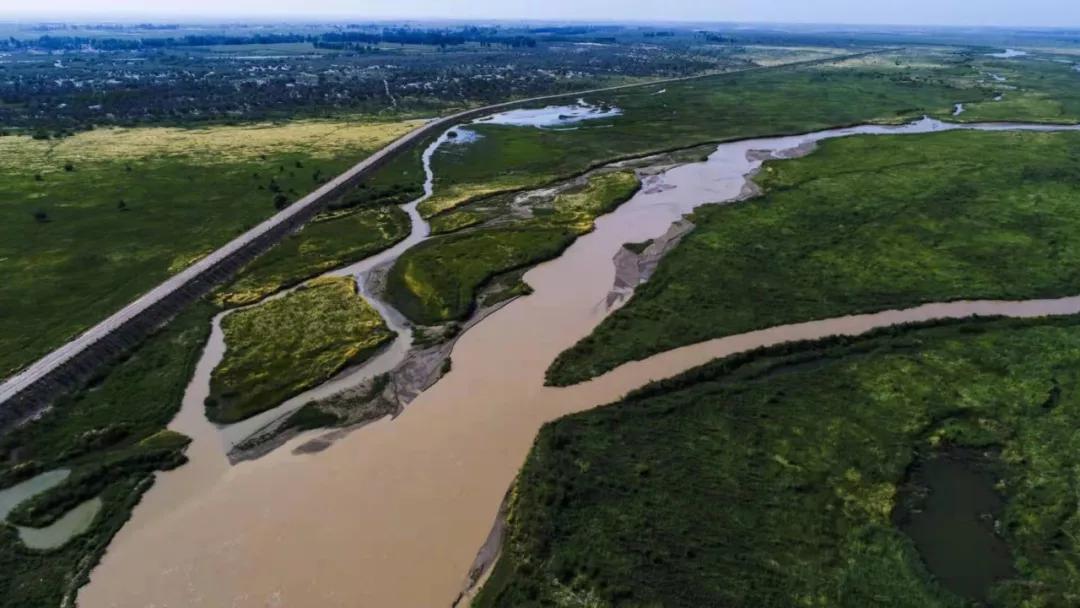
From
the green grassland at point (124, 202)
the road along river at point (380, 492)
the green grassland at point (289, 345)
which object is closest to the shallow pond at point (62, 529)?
the road along river at point (380, 492)

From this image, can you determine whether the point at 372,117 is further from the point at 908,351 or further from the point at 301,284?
the point at 908,351

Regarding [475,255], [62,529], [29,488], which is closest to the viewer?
[62,529]

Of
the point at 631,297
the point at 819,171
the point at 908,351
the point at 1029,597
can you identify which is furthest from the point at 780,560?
the point at 819,171

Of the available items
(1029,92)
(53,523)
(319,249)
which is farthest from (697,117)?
(53,523)

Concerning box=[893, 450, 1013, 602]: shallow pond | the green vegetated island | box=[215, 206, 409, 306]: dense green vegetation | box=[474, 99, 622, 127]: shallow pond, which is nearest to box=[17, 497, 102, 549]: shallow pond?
the green vegetated island

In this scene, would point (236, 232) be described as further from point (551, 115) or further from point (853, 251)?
point (551, 115)

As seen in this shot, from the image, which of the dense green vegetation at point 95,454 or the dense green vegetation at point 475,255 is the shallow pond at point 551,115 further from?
the dense green vegetation at point 95,454
